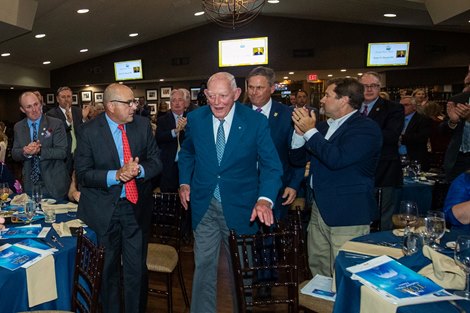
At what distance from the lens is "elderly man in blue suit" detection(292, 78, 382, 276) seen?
268 cm

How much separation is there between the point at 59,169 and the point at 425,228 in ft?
11.1

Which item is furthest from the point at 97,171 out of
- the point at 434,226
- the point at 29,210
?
the point at 434,226

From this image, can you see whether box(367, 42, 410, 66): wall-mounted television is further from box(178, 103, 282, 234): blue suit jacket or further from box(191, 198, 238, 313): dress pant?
box(191, 198, 238, 313): dress pant

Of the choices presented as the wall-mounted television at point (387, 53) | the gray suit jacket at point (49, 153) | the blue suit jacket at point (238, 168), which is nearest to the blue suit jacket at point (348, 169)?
the blue suit jacket at point (238, 168)

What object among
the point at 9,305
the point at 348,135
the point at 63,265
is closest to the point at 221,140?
the point at 348,135

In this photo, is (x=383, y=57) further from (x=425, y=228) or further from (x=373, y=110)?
(x=425, y=228)

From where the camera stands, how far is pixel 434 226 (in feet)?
7.11

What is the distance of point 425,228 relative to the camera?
223cm

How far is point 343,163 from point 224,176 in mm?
747

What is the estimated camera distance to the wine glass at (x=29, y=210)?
2752 mm

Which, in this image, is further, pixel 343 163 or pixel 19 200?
pixel 19 200

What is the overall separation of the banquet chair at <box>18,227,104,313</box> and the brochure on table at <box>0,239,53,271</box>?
23 cm

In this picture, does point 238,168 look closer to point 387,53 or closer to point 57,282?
point 57,282

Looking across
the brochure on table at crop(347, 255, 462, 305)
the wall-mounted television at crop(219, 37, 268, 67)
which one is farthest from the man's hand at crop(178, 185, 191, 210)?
the wall-mounted television at crop(219, 37, 268, 67)
